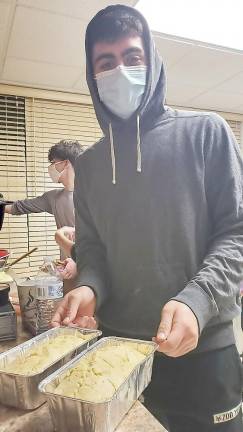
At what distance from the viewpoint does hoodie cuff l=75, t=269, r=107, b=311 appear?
91 centimetres

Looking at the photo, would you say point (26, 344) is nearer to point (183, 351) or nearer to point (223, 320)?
point (183, 351)

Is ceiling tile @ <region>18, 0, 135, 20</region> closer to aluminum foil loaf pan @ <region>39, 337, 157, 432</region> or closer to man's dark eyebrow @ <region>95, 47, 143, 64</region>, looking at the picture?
man's dark eyebrow @ <region>95, 47, 143, 64</region>

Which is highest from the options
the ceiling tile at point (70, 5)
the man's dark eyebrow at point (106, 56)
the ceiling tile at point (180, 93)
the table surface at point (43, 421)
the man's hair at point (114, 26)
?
the ceiling tile at point (70, 5)

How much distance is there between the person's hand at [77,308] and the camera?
2.70 ft

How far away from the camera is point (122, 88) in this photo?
1.01 metres

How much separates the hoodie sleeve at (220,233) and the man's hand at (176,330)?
18 millimetres

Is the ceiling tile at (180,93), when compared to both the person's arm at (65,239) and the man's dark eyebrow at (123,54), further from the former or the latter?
the man's dark eyebrow at (123,54)

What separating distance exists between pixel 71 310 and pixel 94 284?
116 millimetres

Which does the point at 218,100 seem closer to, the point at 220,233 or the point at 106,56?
the point at 106,56

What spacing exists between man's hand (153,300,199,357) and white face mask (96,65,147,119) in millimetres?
586

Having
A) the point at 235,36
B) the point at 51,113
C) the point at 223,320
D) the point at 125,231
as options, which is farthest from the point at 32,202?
the point at 223,320

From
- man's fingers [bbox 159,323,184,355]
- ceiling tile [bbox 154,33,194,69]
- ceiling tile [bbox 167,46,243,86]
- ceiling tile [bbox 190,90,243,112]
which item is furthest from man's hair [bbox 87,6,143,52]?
ceiling tile [bbox 190,90,243,112]

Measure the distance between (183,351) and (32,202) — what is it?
245 cm

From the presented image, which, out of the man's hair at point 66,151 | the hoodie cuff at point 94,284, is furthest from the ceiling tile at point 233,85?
the hoodie cuff at point 94,284
